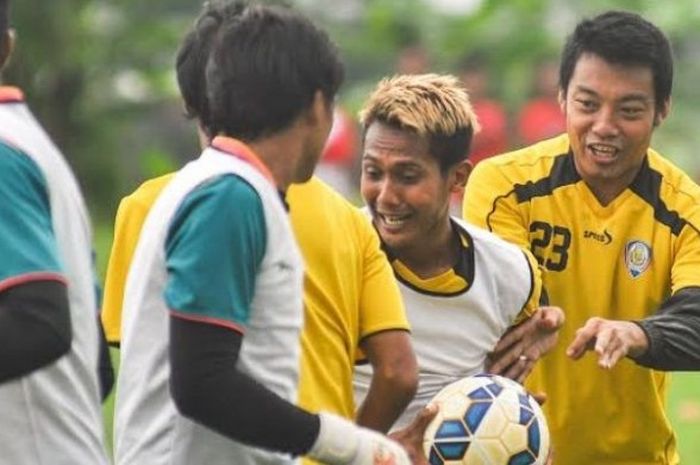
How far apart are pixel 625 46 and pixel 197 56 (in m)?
1.52

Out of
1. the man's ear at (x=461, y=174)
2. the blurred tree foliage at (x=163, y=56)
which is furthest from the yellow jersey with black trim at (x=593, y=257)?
the blurred tree foliage at (x=163, y=56)

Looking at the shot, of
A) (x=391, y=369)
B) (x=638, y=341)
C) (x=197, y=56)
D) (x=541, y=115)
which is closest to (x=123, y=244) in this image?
(x=197, y=56)

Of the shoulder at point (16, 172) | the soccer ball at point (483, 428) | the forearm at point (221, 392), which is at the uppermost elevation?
the shoulder at point (16, 172)

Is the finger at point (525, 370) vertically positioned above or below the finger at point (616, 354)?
below

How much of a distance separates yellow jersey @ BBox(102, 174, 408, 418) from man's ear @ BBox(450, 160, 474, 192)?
2.35 feet

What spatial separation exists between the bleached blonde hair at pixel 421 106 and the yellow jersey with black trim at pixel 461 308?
29cm

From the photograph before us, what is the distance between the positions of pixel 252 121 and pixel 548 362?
2.35 meters

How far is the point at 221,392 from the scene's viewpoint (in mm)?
4594

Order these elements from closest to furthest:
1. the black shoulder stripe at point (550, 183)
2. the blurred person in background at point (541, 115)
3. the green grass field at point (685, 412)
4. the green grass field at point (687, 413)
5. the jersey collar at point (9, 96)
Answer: the jersey collar at point (9, 96) < the black shoulder stripe at point (550, 183) < the green grass field at point (685, 412) < the green grass field at point (687, 413) < the blurred person in background at point (541, 115)

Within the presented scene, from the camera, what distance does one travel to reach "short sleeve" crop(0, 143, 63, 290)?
4.46 metres

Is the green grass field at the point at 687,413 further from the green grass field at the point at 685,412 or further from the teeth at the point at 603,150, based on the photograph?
the teeth at the point at 603,150

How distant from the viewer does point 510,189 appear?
6.81 metres

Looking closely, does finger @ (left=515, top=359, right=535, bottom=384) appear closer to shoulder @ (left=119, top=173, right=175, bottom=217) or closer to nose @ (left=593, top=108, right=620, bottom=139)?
nose @ (left=593, top=108, right=620, bottom=139)

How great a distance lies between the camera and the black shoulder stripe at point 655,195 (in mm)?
6863
